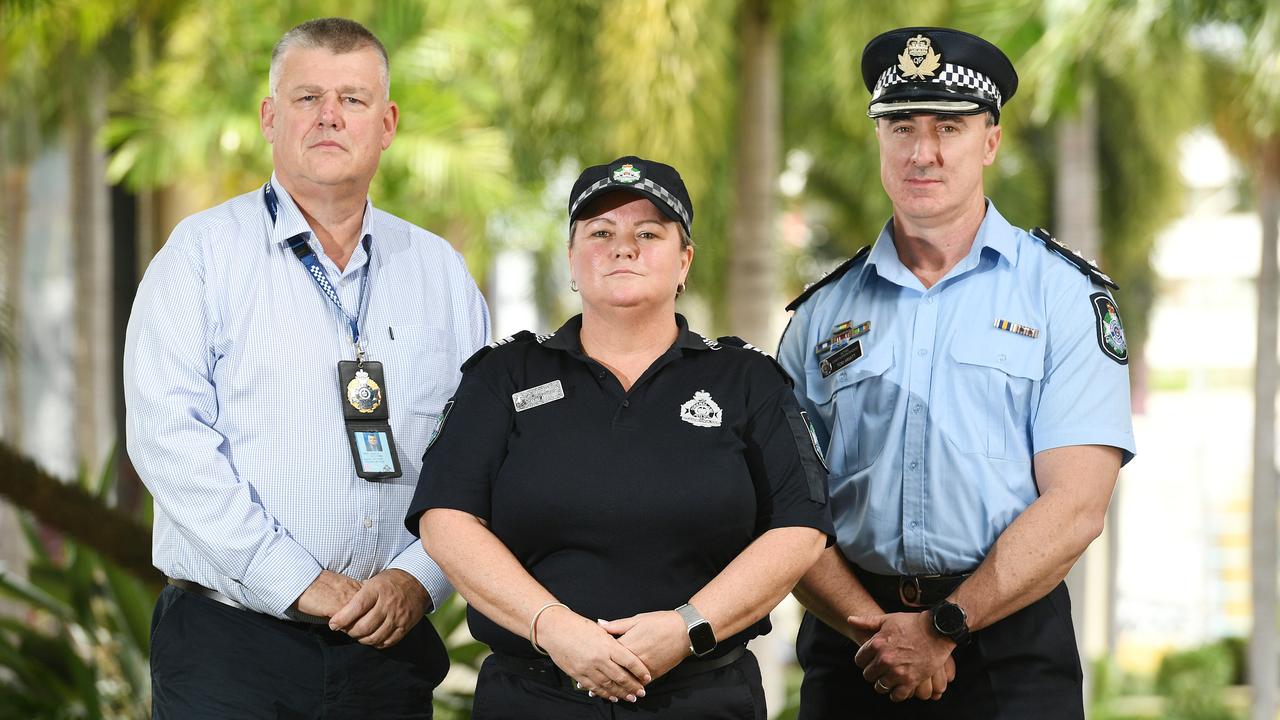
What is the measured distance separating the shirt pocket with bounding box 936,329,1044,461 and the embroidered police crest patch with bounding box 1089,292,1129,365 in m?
0.12

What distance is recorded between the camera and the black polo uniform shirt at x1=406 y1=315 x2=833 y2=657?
2.59 metres

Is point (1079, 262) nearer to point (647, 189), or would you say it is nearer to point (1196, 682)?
point (647, 189)

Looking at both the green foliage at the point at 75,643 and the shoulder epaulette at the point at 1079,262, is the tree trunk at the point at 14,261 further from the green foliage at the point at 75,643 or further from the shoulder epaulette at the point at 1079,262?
the shoulder epaulette at the point at 1079,262

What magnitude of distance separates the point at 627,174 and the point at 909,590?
1.02 m

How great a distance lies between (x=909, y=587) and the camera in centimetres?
291

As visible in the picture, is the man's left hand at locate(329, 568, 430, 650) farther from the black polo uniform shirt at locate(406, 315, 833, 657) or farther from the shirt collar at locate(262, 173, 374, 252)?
the shirt collar at locate(262, 173, 374, 252)

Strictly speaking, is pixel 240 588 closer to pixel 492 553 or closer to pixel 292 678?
pixel 292 678

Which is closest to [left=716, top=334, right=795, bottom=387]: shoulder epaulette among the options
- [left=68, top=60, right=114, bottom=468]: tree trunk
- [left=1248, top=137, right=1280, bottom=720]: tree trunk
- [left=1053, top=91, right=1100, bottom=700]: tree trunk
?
[left=1053, top=91, right=1100, bottom=700]: tree trunk

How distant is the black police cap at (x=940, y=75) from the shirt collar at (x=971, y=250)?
0.22 metres

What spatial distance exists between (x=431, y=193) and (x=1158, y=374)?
117 ft

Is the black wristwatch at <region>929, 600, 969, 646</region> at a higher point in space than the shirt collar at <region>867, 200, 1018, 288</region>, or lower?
lower

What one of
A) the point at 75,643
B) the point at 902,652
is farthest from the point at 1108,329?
the point at 75,643

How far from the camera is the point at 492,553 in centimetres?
261

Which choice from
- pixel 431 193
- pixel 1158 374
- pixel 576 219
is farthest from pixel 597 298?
pixel 1158 374
